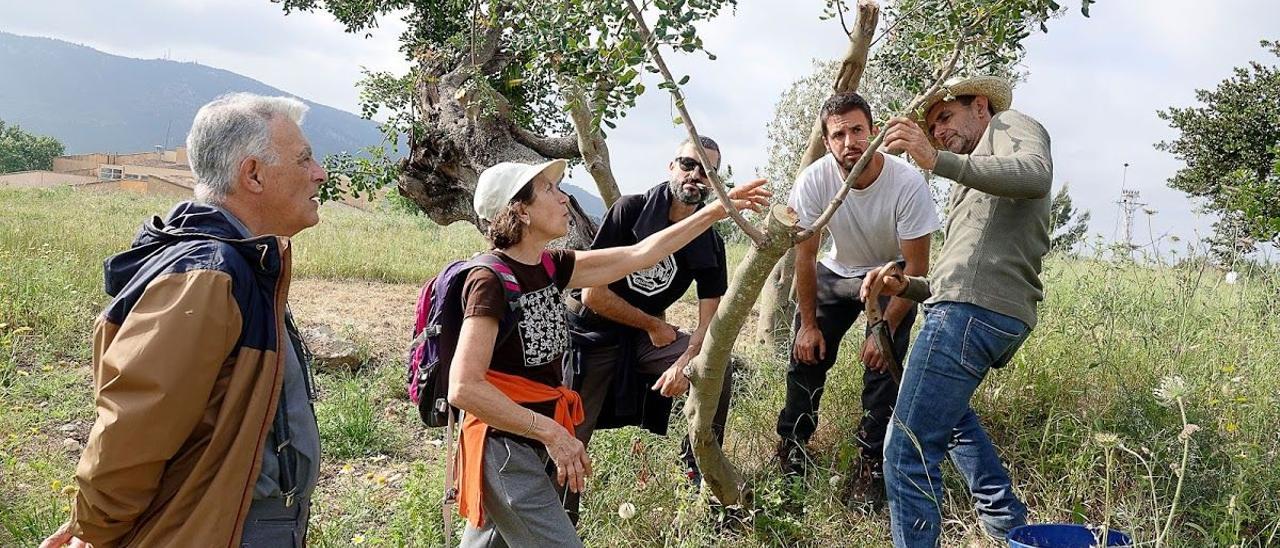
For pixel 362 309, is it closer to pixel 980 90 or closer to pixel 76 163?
pixel 980 90

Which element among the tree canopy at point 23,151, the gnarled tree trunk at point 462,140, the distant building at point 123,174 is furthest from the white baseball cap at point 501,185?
the tree canopy at point 23,151

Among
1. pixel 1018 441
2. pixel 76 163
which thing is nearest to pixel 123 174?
pixel 76 163

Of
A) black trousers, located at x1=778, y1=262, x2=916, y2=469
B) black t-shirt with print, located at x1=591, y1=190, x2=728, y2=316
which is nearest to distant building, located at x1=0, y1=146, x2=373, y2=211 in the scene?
black t-shirt with print, located at x1=591, y1=190, x2=728, y2=316

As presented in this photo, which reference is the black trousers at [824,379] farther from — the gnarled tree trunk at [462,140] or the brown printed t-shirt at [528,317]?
the gnarled tree trunk at [462,140]

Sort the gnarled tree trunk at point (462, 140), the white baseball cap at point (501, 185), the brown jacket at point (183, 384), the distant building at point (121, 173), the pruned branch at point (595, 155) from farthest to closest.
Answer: the distant building at point (121, 173)
the gnarled tree trunk at point (462, 140)
the pruned branch at point (595, 155)
the white baseball cap at point (501, 185)
the brown jacket at point (183, 384)

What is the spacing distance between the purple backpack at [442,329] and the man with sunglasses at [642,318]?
1052 mm

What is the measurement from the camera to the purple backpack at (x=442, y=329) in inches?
106

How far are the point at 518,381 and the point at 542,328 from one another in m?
0.18

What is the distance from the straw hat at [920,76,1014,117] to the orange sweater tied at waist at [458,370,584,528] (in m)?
1.63

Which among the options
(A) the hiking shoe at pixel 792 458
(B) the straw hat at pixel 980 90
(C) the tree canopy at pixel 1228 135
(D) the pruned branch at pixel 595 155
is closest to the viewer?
(B) the straw hat at pixel 980 90

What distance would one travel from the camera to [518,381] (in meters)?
2.72

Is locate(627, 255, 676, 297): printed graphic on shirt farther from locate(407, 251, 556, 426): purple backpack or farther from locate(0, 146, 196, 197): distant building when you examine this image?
locate(0, 146, 196, 197): distant building

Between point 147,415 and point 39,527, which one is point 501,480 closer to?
point 147,415

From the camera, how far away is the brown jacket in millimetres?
1734
